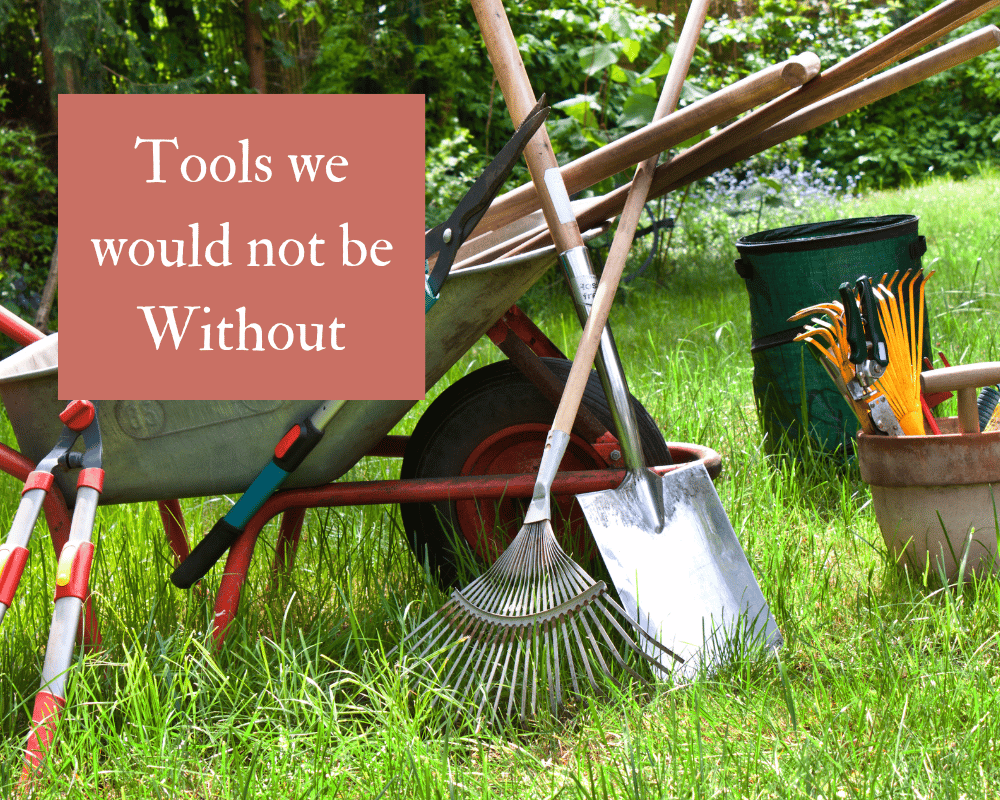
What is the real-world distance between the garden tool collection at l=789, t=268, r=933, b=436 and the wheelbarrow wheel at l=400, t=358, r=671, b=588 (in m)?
0.36

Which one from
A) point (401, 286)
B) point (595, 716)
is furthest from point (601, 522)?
point (401, 286)

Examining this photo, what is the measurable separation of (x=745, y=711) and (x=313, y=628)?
0.78 meters

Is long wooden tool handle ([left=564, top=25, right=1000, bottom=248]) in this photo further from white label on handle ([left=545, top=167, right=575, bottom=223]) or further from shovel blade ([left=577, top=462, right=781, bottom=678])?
shovel blade ([left=577, top=462, right=781, bottom=678])

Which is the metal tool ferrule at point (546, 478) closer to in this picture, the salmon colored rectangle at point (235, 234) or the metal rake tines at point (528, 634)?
the metal rake tines at point (528, 634)

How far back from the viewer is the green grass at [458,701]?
1.15 metres

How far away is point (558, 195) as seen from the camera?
160 centimetres

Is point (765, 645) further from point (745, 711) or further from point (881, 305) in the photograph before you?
point (881, 305)

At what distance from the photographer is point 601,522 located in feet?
4.88

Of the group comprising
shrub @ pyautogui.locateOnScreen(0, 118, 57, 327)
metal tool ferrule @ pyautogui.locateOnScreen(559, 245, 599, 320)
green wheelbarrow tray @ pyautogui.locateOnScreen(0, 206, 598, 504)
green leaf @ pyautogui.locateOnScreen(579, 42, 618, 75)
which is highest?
green leaf @ pyautogui.locateOnScreen(579, 42, 618, 75)

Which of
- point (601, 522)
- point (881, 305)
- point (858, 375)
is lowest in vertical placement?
point (601, 522)

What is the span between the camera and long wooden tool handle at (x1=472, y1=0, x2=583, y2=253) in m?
1.60

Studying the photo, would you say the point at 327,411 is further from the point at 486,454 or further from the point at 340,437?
the point at 486,454

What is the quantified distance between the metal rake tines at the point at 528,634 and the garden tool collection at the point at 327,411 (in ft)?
1.18

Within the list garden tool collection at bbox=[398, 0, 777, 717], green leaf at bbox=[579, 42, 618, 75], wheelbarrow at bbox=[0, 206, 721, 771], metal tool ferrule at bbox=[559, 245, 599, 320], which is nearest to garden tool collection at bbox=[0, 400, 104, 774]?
wheelbarrow at bbox=[0, 206, 721, 771]
